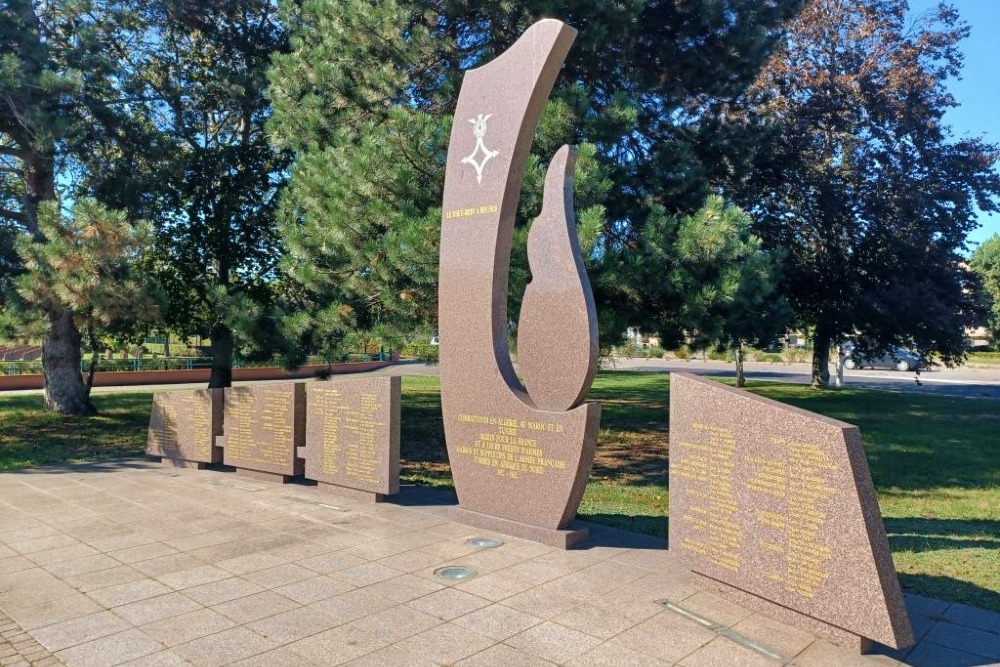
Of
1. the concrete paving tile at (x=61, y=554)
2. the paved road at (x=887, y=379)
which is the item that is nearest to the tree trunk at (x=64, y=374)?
the paved road at (x=887, y=379)

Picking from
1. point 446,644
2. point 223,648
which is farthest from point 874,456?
point 223,648

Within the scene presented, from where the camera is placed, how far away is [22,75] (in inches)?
446

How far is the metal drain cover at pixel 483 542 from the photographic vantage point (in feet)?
21.2

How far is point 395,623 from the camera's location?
15.4ft

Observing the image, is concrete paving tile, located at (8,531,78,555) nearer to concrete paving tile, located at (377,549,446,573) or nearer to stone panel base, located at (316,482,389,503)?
stone panel base, located at (316,482,389,503)

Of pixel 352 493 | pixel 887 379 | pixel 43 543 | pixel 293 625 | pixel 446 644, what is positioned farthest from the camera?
pixel 887 379

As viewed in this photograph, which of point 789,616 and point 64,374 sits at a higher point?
point 64,374

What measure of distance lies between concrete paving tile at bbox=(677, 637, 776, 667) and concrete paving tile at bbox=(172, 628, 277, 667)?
2.40 m

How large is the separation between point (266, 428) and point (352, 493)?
1639mm

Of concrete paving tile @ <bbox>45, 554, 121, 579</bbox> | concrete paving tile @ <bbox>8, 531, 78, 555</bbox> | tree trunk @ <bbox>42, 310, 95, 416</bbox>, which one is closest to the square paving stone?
concrete paving tile @ <bbox>45, 554, 121, 579</bbox>

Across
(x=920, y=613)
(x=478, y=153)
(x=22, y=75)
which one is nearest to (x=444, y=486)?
(x=478, y=153)

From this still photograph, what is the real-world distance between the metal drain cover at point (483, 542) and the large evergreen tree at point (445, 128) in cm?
341

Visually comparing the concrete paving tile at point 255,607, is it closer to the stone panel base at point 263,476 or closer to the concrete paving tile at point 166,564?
the concrete paving tile at point 166,564

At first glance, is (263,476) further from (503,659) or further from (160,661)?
(503,659)
